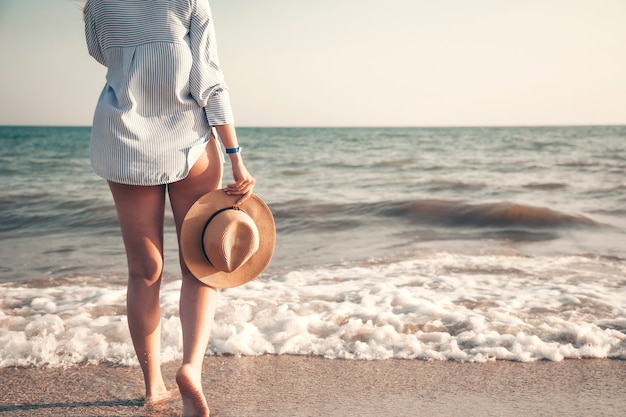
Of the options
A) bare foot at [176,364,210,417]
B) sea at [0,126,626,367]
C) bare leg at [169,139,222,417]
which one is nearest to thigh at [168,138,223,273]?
bare leg at [169,139,222,417]

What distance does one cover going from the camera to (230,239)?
2244mm

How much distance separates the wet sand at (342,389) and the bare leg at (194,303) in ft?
1.08

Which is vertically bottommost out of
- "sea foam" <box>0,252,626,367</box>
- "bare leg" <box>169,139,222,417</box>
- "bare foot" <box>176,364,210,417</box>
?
"sea foam" <box>0,252,626,367</box>

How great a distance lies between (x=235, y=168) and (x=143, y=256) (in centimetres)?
49

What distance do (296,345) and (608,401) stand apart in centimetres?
150

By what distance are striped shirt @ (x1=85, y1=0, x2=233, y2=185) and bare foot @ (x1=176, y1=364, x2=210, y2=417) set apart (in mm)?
680

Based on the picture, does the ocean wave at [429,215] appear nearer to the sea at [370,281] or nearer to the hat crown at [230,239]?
the sea at [370,281]

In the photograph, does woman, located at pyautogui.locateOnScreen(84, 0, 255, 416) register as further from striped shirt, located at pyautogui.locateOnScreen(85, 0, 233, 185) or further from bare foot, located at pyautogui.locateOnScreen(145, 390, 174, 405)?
bare foot, located at pyautogui.locateOnScreen(145, 390, 174, 405)

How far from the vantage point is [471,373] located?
2.86 m

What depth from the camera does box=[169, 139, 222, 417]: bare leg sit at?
215cm

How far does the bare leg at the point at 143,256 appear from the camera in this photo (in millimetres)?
2189

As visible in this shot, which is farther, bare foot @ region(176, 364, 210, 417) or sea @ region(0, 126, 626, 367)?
sea @ region(0, 126, 626, 367)

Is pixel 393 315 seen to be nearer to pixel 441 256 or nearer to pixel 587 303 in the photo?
pixel 587 303

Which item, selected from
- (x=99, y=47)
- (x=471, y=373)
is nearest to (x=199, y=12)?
(x=99, y=47)
